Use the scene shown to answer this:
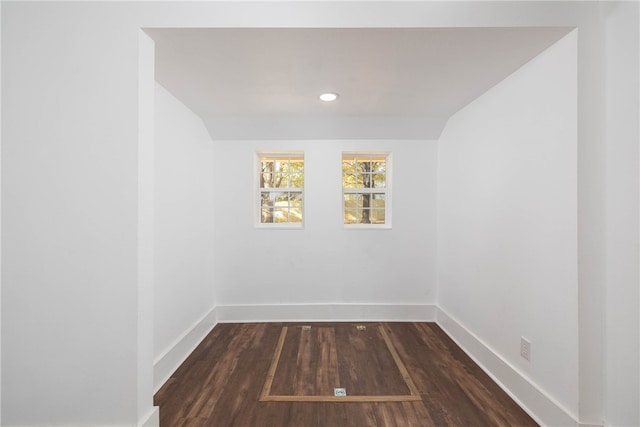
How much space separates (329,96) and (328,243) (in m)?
1.64

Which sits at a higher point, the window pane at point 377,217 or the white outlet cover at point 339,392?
the window pane at point 377,217

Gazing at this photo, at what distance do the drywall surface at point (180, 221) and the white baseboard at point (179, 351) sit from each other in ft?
0.13

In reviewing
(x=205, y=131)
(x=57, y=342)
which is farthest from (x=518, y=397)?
(x=205, y=131)

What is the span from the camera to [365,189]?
3.61 m

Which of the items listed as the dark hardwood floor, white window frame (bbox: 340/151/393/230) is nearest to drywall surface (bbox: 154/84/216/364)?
the dark hardwood floor

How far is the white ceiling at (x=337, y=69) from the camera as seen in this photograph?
5.22 ft

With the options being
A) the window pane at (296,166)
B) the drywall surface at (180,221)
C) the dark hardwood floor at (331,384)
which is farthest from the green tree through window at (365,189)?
the drywall surface at (180,221)

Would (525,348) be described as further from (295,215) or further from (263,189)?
(263,189)

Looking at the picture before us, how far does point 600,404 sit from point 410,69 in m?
2.23

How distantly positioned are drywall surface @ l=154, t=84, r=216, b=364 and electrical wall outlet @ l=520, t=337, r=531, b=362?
8.48 ft

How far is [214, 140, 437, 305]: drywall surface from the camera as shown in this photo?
11.0 feet

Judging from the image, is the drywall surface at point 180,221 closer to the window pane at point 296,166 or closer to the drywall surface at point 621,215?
the window pane at point 296,166

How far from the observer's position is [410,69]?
197cm

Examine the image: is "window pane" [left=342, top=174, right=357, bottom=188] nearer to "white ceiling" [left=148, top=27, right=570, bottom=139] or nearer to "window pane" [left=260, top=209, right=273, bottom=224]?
"white ceiling" [left=148, top=27, right=570, bottom=139]
